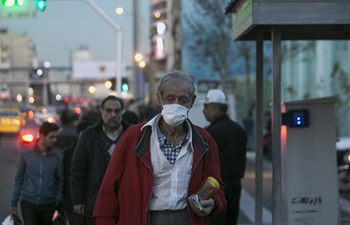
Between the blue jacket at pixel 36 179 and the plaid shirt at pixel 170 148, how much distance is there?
3784 mm

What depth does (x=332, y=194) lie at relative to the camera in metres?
9.43

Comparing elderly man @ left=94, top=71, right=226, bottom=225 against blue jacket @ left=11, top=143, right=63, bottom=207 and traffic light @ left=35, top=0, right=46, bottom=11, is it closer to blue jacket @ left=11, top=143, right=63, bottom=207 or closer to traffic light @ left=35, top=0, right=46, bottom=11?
blue jacket @ left=11, top=143, right=63, bottom=207

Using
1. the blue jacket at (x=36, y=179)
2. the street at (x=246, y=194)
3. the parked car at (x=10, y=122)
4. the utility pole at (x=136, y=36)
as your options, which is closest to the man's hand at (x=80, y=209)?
the blue jacket at (x=36, y=179)

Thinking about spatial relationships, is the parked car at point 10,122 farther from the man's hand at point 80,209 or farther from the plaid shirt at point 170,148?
the plaid shirt at point 170,148

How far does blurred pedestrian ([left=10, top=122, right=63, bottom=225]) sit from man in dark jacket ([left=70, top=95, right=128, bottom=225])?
0.87 m

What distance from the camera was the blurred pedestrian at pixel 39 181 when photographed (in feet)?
27.0

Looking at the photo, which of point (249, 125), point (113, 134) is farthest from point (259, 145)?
point (249, 125)

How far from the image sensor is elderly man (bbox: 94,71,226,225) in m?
4.65

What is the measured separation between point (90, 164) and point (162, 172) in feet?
9.78

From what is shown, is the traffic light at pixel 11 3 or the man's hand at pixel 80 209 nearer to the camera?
the man's hand at pixel 80 209

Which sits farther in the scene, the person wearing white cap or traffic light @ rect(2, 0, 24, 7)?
traffic light @ rect(2, 0, 24, 7)

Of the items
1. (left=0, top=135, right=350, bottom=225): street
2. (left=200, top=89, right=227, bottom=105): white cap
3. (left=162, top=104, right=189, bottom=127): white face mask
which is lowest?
(left=0, top=135, right=350, bottom=225): street

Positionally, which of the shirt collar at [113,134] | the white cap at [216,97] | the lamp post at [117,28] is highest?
the lamp post at [117,28]

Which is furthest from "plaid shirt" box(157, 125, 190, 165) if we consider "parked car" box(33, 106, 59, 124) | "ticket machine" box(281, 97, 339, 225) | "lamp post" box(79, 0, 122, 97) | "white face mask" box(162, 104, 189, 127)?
"parked car" box(33, 106, 59, 124)
